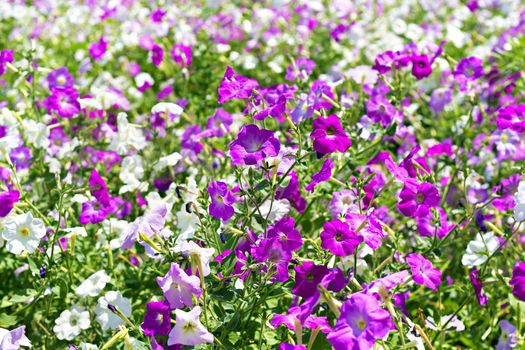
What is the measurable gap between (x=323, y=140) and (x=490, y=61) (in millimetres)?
3047

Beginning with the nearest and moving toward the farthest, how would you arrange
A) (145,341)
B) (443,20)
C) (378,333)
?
(378,333)
(145,341)
(443,20)

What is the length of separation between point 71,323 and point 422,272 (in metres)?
1.12

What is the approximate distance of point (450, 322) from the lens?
2.44 meters

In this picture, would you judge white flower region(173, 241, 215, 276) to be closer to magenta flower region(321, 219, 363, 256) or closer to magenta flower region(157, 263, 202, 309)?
magenta flower region(157, 263, 202, 309)

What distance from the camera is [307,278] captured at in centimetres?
184

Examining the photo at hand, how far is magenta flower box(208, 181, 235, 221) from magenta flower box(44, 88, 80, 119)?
1144mm

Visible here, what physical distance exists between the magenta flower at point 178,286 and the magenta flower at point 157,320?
2.8 inches

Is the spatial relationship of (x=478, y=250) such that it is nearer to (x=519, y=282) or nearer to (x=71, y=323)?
→ (x=519, y=282)

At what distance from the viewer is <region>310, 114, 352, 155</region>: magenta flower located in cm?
195

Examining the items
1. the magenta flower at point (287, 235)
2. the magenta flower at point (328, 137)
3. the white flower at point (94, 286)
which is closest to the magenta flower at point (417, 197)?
the magenta flower at point (328, 137)

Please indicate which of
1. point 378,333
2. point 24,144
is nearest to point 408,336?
point 378,333

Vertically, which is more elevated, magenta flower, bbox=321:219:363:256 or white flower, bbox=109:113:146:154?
magenta flower, bbox=321:219:363:256

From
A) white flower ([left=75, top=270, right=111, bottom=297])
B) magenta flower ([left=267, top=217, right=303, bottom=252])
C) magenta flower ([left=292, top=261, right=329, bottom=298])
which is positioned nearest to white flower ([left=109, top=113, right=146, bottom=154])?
white flower ([left=75, top=270, right=111, bottom=297])

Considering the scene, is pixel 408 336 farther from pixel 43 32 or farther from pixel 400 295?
pixel 43 32
